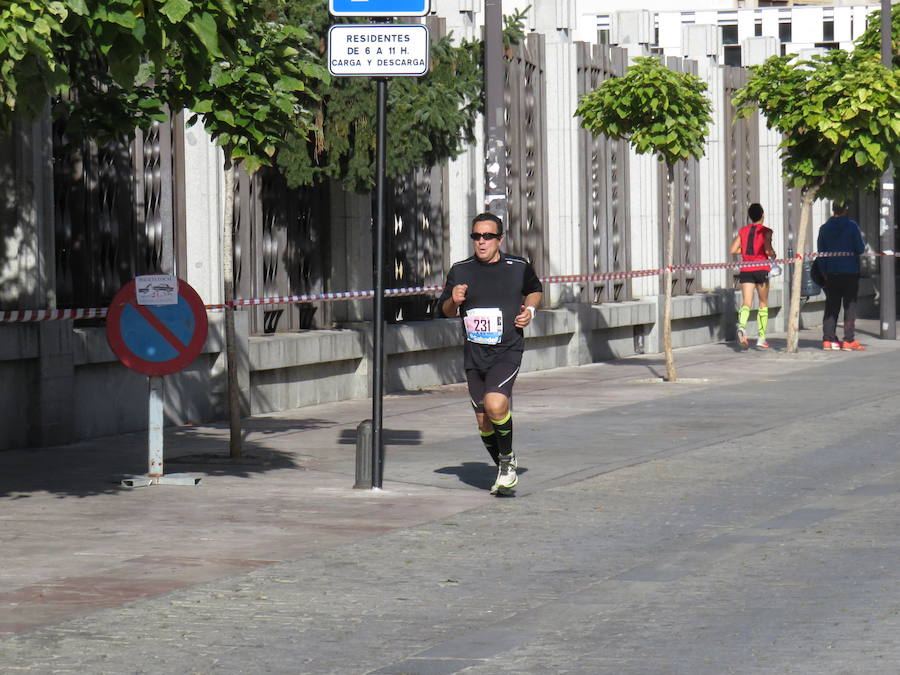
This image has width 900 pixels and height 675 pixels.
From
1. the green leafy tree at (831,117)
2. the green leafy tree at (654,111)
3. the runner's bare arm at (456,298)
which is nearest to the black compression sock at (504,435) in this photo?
the runner's bare arm at (456,298)

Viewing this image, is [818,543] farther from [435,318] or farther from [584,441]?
[435,318]

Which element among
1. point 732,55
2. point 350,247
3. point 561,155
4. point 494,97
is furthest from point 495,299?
point 732,55

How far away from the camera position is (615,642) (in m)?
6.79

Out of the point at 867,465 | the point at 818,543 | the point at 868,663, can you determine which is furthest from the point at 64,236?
the point at 868,663

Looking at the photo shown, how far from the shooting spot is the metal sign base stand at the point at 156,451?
11477 millimetres

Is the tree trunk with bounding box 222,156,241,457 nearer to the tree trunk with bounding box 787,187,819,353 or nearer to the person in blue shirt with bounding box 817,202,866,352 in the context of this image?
the tree trunk with bounding box 787,187,819,353

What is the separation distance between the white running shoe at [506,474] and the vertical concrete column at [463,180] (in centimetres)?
963

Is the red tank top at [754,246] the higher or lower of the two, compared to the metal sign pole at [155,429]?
higher

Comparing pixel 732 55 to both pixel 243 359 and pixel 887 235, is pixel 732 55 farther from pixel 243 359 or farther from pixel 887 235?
pixel 243 359

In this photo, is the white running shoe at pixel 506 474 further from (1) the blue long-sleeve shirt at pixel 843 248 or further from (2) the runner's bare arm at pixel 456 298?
(1) the blue long-sleeve shirt at pixel 843 248

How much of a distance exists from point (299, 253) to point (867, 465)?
714 cm

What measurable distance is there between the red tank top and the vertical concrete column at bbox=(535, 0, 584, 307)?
2.45 metres

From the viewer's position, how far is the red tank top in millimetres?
23688

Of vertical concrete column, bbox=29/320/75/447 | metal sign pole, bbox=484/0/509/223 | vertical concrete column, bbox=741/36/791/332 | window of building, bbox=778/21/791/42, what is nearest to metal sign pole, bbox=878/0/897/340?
vertical concrete column, bbox=741/36/791/332
